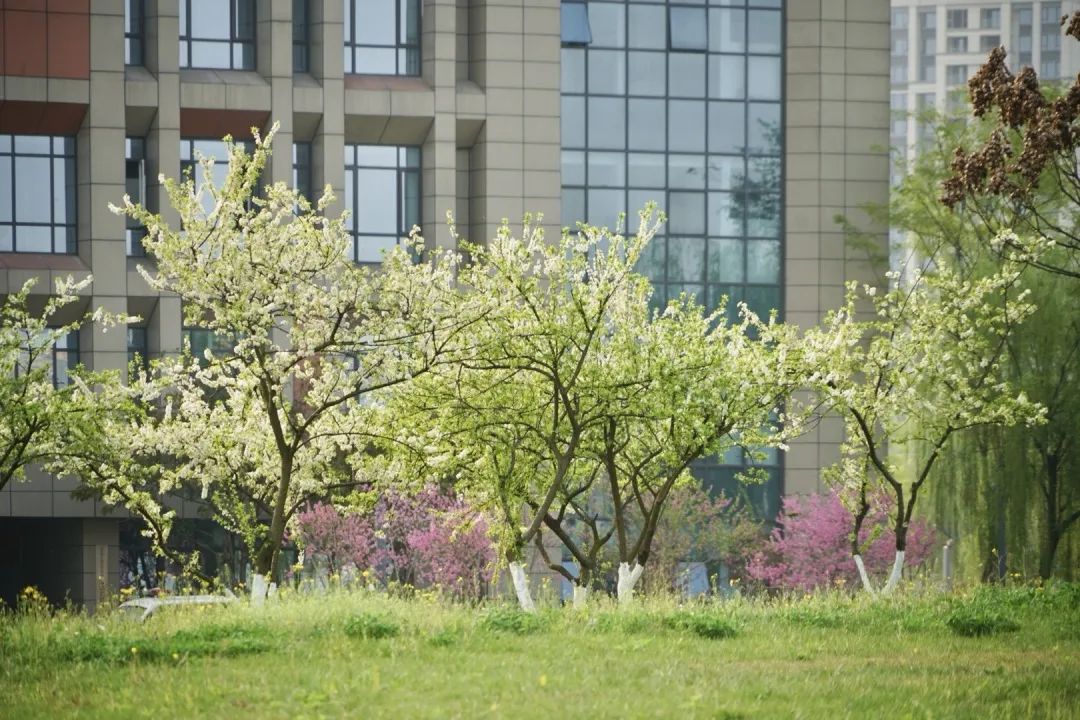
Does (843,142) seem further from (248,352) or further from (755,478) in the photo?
(248,352)

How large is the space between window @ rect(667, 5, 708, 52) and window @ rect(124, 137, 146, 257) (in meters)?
17.1

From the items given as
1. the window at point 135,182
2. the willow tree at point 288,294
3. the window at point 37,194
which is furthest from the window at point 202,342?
the willow tree at point 288,294

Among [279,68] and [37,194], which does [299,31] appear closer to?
[279,68]

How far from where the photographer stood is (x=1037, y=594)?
20000 millimetres

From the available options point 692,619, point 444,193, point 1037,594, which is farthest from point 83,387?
point 444,193

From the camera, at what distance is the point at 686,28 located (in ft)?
176

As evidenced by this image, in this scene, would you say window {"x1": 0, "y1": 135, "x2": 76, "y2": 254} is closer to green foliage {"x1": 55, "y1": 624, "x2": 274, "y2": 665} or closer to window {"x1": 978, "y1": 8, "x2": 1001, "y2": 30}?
green foliage {"x1": 55, "y1": 624, "x2": 274, "y2": 665}

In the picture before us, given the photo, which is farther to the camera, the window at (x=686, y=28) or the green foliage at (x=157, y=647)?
the window at (x=686, y=28)

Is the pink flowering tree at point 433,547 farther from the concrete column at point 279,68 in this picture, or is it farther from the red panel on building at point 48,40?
the red panel on building at point 48,40

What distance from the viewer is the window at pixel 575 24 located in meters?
53.1

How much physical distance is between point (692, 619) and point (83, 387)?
30.8 ft

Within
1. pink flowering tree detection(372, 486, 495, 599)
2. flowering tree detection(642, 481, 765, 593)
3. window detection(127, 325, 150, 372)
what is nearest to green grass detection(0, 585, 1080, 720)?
pink flowering tree detection(372, 486, 495, 599)

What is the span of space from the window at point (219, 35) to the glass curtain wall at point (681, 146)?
1000 cm

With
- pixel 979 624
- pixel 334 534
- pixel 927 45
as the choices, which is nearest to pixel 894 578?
pixel 979 624
